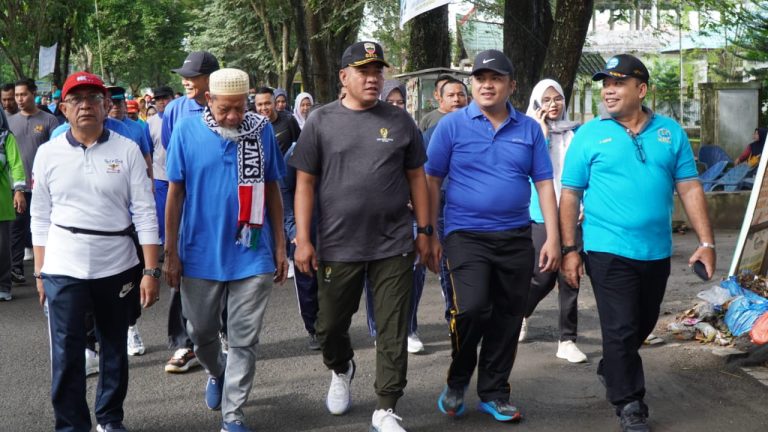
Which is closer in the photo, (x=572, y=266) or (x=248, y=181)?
(x=248, y=181)

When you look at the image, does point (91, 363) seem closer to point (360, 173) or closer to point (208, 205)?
point (208, 205)

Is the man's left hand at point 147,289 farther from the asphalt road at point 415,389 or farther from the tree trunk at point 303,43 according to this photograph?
the tree trunk at point 303,43

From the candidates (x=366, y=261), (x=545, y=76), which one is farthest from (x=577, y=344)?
(x=545, y=76)

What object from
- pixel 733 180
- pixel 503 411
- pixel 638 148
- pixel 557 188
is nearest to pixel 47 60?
pixel 733 180

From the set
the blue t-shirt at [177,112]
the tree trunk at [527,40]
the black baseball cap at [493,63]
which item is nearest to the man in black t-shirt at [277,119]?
the blue t-shirt at [177,112]

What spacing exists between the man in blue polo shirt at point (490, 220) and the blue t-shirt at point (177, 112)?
1.96 meters

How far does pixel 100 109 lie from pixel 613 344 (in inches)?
114

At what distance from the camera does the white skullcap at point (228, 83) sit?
477cm

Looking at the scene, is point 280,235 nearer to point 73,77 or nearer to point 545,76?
point 73,77

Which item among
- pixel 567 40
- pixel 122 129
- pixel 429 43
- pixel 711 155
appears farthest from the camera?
pixel 429 43

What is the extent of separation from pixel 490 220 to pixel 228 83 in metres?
1.58

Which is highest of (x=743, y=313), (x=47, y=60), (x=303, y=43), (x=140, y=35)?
(x=140, y=35)

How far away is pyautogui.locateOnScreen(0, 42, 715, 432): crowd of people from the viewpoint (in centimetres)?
471

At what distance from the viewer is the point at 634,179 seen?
196 inches
